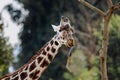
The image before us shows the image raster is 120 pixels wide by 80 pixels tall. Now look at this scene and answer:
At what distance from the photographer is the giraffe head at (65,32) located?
730 cm

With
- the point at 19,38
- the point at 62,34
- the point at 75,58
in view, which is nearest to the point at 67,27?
the point at 62,34

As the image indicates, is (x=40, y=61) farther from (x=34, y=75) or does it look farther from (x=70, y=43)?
(x=70, y=43)

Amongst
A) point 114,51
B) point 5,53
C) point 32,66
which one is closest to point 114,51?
point 114,51

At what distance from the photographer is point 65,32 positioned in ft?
24.1

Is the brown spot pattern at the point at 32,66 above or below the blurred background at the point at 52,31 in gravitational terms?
below

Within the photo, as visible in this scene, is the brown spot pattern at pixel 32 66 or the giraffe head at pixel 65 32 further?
the brown spot pattern at pixel 32 66

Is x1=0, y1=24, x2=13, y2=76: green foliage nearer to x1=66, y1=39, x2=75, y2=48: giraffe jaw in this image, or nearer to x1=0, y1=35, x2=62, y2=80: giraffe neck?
x1=0, y1=35, x2=62, y2=80: giraffe neck

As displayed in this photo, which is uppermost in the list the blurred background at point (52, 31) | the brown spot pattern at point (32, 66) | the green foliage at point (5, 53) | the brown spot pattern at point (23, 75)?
the blurred background at point (52, 31)

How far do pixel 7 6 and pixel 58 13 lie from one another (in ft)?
10.4

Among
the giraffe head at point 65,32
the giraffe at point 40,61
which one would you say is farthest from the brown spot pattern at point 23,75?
the giraffe head at point 65,32

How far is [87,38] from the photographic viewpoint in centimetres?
3434

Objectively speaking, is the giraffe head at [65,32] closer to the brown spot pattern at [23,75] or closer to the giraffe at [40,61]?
the giraffe at [40,61]

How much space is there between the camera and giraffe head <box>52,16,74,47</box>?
287 inches

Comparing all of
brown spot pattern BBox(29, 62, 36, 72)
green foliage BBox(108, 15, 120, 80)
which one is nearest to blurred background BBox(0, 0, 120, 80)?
Result: green foliage BBox(108, 15, 120, 80)
